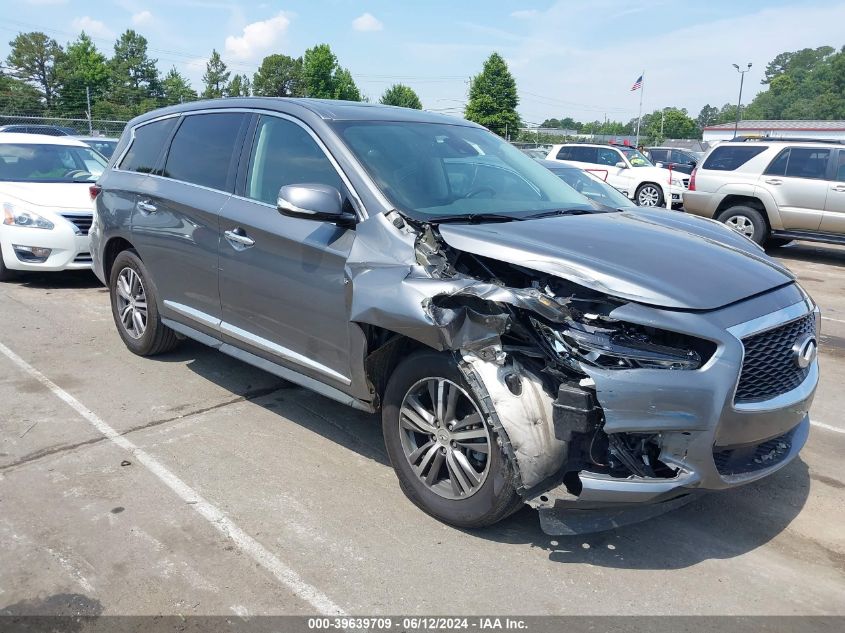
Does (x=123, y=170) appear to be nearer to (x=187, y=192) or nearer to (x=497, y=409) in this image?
(x=187, y=192)

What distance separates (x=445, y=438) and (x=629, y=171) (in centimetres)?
1680

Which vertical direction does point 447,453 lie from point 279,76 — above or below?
below

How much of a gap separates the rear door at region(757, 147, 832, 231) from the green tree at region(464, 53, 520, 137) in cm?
5899

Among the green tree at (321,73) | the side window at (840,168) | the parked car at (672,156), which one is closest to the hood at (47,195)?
the side window at (840,168)

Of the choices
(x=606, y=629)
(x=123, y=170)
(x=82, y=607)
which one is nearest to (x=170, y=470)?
(x=82, y=607)

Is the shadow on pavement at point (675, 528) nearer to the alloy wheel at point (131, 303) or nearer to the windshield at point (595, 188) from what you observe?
the alloy wheel at point (131, 303)

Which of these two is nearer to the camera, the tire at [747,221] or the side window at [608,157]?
the tire at [747,221]

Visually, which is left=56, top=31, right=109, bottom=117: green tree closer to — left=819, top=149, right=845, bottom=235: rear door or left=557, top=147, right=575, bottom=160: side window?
left=557, top=147, right=575, bottom=160: side window

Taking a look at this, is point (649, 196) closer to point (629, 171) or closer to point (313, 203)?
point (629, 171)

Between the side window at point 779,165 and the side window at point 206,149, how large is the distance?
1048 cm

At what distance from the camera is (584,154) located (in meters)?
19.7

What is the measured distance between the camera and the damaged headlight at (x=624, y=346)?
288 cm

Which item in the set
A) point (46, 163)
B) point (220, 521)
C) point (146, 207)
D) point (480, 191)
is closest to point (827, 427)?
point (480, 191)

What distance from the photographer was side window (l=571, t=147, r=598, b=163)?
770 inches
